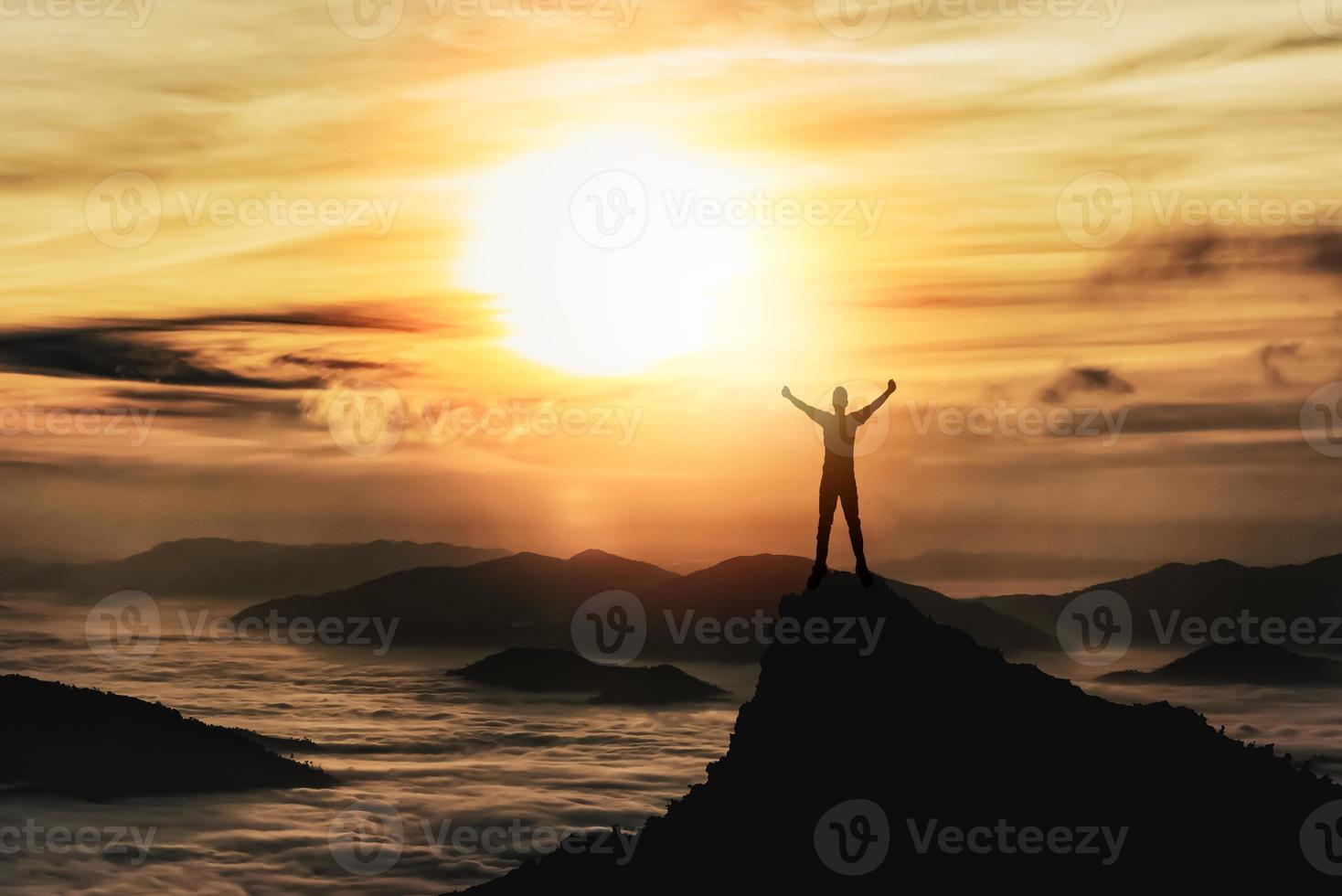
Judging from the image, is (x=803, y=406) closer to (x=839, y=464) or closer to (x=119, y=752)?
(x=839, y=464)

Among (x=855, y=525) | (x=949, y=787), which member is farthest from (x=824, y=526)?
(x=949, y=787)

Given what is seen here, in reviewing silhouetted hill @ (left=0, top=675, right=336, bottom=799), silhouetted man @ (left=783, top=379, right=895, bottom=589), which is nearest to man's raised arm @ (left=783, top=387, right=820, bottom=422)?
silhouetted man @ (left=783, top=379, right=895, bottom=589)

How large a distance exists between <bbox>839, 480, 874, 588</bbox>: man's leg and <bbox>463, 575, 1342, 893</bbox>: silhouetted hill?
478 mm

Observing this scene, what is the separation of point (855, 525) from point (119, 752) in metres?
138

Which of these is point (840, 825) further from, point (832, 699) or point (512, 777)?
point (512, 777)

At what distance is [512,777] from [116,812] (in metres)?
39.7

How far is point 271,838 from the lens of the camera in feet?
349

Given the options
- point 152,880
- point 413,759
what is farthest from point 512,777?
point 152,880

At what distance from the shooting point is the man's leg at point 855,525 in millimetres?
26734

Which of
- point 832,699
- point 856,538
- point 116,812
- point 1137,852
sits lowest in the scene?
point 116,812

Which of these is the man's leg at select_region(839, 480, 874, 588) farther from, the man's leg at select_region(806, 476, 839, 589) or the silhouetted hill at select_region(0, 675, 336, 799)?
the silhouetted hill at select_region(0, 675, 336, 799)

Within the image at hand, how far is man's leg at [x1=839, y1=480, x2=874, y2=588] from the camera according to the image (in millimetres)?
→ 26734

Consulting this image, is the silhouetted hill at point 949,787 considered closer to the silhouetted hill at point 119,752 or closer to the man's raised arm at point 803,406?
the man's raised arm at point 803,406

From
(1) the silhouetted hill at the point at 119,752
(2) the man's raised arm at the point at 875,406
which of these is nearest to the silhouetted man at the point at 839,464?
(2) the man's raised arm at the point at 875,406
